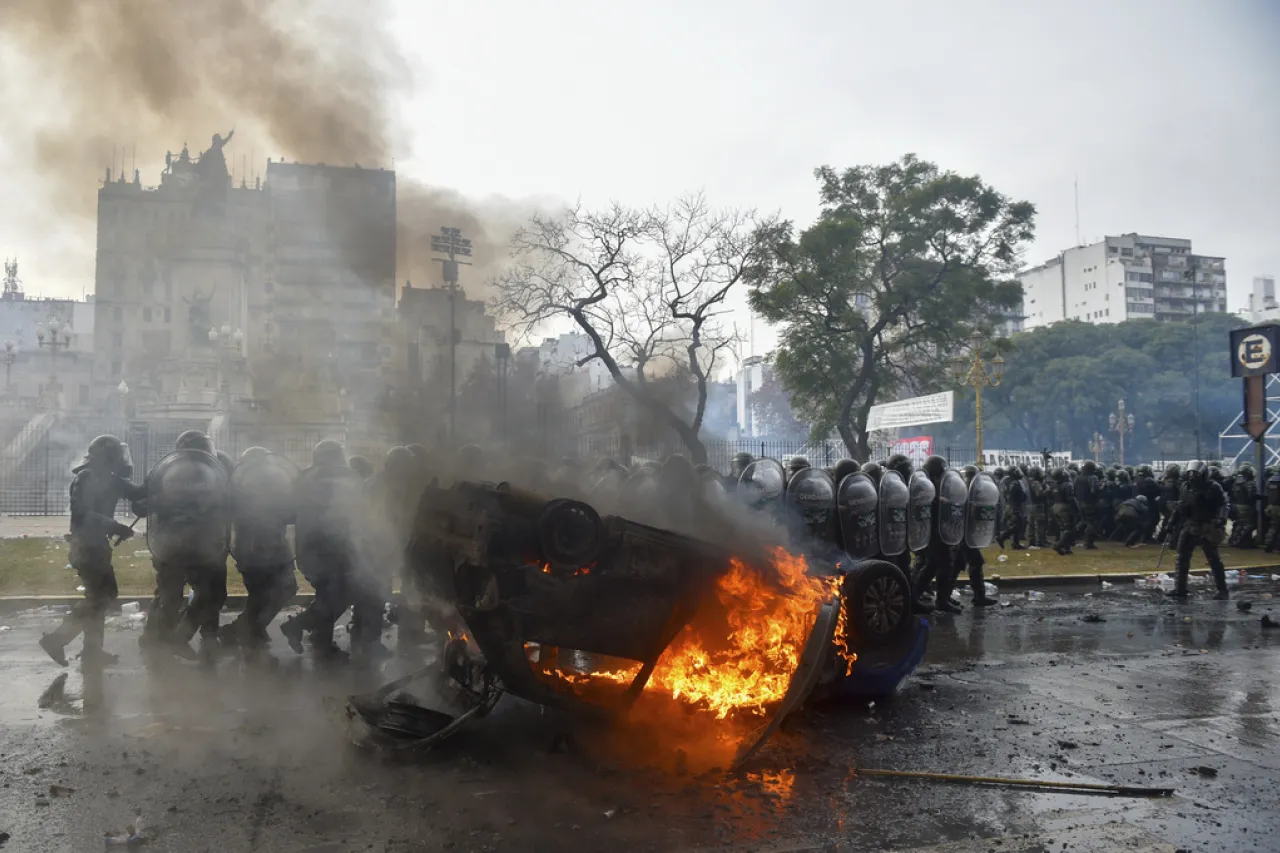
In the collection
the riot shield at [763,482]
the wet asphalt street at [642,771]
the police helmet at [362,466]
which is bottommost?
the wet asphalt street at [642,771]

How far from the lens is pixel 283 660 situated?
7.95m

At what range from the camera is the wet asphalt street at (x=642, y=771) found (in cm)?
406

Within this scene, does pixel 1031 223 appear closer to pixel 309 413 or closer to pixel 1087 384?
pixel 309 413

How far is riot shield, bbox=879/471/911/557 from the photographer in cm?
985

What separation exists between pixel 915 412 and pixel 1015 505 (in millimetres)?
7576

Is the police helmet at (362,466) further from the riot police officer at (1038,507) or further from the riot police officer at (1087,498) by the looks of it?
the riot police officer at (1087,498)

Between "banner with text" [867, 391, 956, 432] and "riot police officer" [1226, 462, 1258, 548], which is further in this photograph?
"banner with text" [867, 391, 956, 432]

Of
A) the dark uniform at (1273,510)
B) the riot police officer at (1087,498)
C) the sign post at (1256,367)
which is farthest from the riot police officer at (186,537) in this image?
the sign post at (1256,367)

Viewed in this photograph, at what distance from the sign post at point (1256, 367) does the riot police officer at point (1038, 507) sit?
450 centimetres

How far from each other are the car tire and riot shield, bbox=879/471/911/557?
3487 millimetres

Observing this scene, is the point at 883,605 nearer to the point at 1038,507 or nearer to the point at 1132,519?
the point at 1038,507

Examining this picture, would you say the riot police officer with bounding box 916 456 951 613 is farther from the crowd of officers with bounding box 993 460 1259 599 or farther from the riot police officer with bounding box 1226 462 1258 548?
the riot police officer with bounding box 1226 462 1258 548

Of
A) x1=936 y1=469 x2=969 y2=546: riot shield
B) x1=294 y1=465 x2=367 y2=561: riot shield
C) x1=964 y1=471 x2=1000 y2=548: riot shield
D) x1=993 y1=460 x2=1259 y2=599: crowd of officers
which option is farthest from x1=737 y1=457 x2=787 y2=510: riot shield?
x1=993 y1=460 x2=1259 y2=599: crowd of officers

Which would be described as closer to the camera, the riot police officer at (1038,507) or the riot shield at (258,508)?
the riot shield at (258,508)
